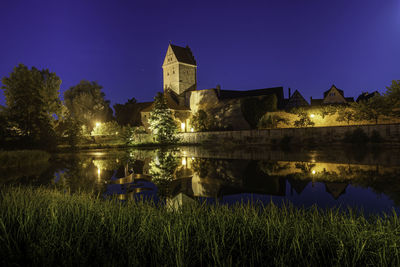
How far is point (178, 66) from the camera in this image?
4650 cm

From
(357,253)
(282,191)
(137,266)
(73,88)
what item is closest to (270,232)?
(357,253)

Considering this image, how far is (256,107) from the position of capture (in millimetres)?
35938

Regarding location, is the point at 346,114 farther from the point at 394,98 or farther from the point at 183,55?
the point at 183,55

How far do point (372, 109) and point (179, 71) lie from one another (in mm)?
32611

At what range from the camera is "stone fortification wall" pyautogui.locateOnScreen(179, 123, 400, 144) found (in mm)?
22422

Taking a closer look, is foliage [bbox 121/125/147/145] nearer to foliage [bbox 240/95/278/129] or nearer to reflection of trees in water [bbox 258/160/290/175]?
foliage [bbox 240/95/278/129]

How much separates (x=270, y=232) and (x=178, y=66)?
4640 centimetres

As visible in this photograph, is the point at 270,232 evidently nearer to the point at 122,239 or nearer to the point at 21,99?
the point at 122,239

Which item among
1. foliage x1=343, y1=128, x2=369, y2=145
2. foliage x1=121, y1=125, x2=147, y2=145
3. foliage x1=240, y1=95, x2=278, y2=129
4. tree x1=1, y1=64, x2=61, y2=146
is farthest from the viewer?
foliage x1=240, y1=95, x2=278, y2=129

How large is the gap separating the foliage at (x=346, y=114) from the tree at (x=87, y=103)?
142ft

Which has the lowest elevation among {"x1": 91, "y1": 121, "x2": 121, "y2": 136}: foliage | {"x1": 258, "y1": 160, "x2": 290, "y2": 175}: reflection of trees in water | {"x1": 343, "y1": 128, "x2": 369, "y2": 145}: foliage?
{"x1": 258, "y1": 160, "x2": 290, "y2": 175}: reflection of trees in water

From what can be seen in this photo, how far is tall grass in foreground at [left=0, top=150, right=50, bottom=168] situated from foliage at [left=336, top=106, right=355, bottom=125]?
98.7ft

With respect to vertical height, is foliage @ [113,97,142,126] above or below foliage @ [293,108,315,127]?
above

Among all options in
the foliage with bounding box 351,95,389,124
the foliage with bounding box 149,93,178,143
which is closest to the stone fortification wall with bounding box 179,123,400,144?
the foliage with bounding box 351,95,389,124
